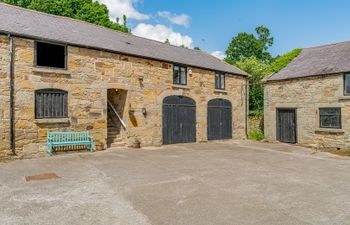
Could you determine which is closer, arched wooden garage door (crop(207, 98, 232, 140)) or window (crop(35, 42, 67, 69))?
window (crop(35, 42, 67, 69))

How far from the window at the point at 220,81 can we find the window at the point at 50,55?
10.1 m

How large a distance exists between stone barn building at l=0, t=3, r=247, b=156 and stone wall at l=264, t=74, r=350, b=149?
277 cm

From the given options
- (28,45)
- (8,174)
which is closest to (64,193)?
(8,174)

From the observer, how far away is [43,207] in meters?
4.76

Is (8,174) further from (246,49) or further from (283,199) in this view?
(246,49)

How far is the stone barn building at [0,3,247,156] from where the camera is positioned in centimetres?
955

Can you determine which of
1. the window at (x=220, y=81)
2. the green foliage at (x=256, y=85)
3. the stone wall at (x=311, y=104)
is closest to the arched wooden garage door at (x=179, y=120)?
the window at (x=220, y=81)

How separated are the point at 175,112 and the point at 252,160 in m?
5.96

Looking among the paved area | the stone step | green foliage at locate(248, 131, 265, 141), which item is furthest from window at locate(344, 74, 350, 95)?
the stone step

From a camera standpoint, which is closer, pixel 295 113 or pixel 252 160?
pixel 252 160

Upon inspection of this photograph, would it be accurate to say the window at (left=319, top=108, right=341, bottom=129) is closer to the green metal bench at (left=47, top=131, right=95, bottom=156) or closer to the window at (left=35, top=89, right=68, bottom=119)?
the green metal bench at (left=47, top=131, right=95, bottom=156)

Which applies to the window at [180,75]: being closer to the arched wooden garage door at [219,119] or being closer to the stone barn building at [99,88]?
the stone barn building at [99,88]

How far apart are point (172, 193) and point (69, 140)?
6.74 metres

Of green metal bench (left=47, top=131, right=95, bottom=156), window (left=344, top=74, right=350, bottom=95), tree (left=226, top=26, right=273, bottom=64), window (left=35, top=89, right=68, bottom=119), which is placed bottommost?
green metal bench (left=47, top=131, right=95, bottom=156)
